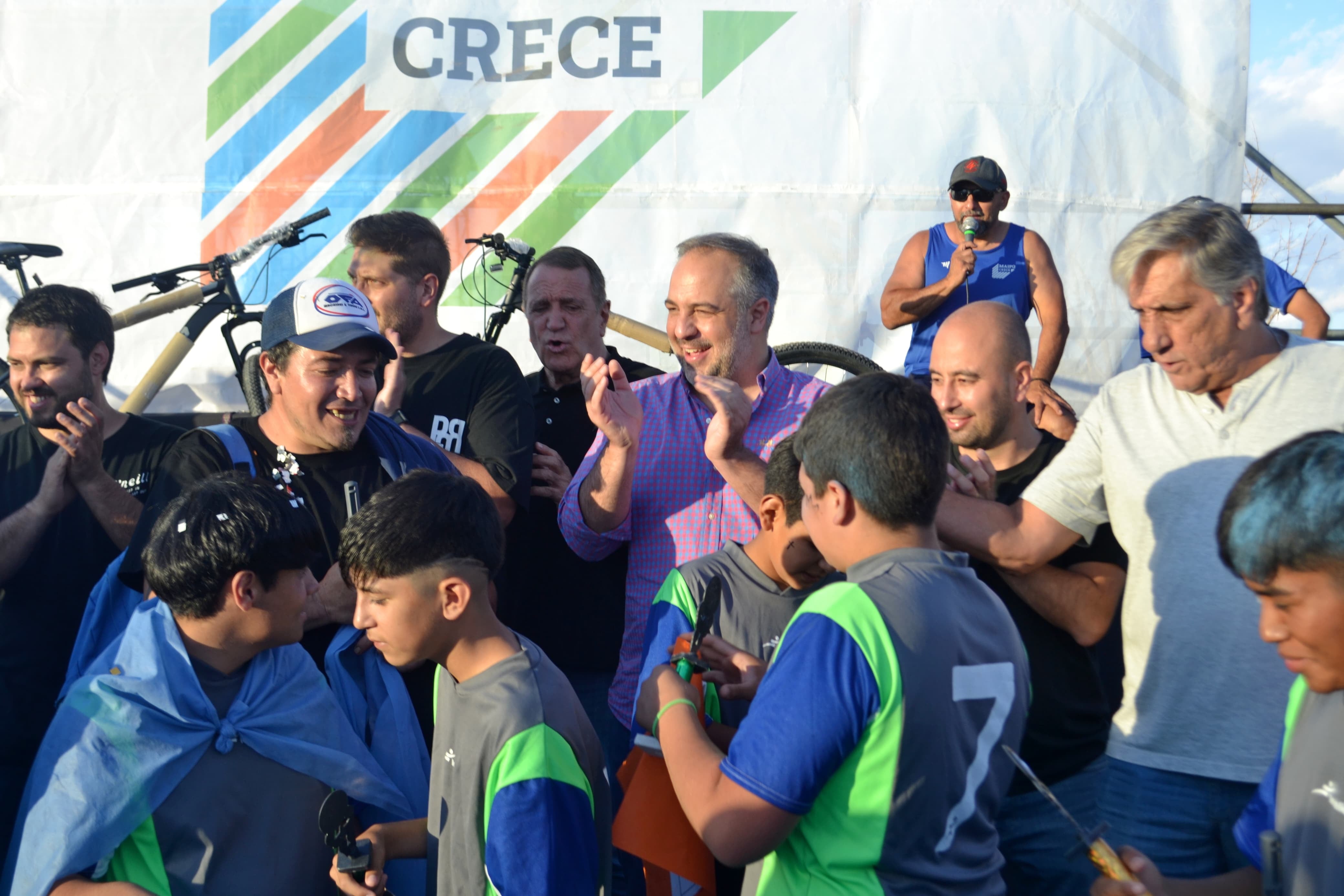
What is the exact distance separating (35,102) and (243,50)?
3.74 ft

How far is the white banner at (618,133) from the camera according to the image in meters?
5.59

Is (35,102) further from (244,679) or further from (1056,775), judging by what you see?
(1056,775)

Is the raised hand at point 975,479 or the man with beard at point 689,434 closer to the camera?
the raised hand at point 975,479

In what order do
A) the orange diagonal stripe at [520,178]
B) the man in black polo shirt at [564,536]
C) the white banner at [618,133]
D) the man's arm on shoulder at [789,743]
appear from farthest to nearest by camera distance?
the orange diagonal stripe at [520,178] → the white banner at [618,133] → the man in black polo shirt at [564,536] → the man's arm on shoulder at [789,743]

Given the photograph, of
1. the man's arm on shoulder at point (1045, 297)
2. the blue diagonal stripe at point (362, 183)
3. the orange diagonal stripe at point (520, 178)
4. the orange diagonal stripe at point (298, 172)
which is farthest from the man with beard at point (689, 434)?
the orange diagonal stripe at point (298, 172)

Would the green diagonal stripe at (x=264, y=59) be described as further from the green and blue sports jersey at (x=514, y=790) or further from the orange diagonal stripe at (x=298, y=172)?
the green and blue sports jersey at (x=514, y=790)

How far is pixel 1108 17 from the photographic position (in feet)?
18.3

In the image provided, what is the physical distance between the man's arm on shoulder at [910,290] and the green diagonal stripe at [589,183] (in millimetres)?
1545

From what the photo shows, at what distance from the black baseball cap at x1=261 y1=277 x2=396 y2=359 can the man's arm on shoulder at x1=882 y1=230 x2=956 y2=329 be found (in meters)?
2.51

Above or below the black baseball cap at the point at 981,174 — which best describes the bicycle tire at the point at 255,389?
below

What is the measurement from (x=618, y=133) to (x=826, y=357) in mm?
1628

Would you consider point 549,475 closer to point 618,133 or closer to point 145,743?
point 145,743

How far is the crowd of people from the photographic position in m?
1.70

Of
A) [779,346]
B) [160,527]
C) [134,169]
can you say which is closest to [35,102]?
[134,169]
